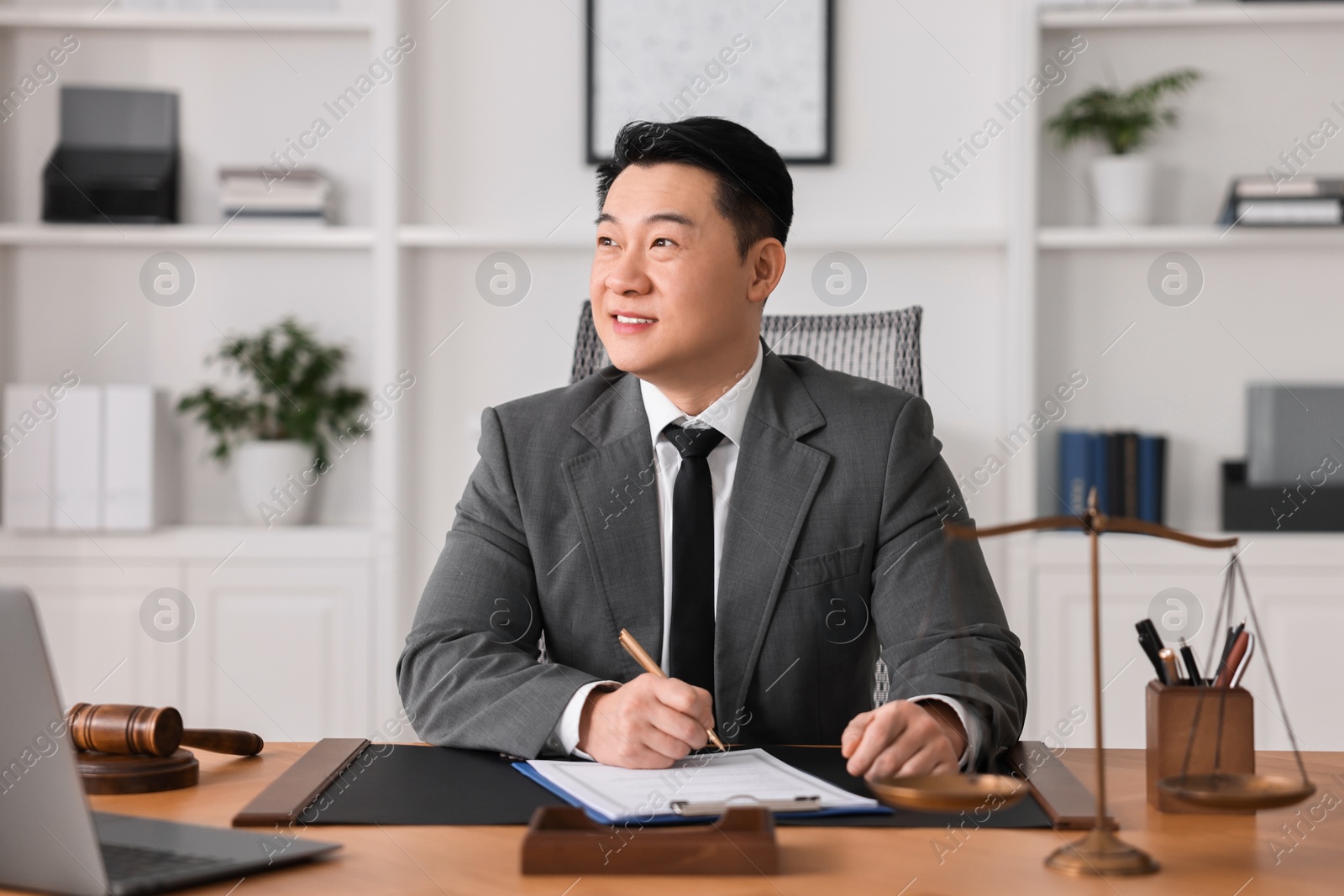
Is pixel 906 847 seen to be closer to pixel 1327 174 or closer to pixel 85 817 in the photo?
pixel 85 817

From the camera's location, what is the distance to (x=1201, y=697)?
103 cm

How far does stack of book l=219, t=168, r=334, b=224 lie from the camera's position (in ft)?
10.2

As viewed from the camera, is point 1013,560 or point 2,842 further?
point 1013,560

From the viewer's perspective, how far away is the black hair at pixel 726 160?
1660mm

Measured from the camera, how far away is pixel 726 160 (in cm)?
167

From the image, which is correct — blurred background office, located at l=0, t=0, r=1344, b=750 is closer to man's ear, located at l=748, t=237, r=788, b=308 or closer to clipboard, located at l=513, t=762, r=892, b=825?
man's ear, located at l=748, t=237, r=788, b=308

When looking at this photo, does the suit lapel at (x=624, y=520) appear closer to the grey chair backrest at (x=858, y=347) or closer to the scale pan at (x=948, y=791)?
the grey chair backrest at (x=858, y=347)

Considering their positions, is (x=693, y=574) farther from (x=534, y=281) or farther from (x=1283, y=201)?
(x=1283, y=201)

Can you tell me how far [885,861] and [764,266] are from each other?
1028 mm

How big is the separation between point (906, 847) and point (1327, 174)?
2.79 meters

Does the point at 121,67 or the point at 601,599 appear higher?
the point at 121,67

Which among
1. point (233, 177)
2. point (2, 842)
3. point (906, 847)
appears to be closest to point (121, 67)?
point (233, 177)

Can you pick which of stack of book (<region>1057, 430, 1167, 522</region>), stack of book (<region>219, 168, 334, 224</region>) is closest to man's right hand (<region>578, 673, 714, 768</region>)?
stack of book (<region>1057, 430, 1167, 522</region>)

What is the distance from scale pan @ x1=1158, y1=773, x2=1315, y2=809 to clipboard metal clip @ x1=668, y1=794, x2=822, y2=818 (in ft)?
0.91
